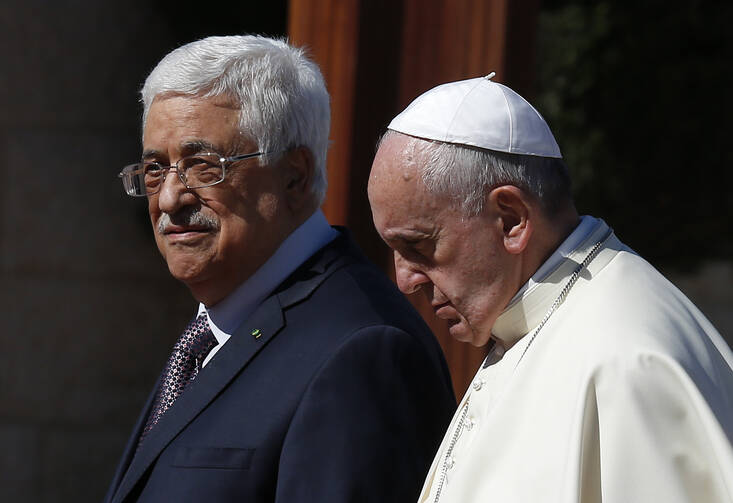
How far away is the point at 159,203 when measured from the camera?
8.62ft

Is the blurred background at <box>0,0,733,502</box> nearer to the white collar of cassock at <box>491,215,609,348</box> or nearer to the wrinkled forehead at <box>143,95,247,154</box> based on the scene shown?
the wrinkled forehead at <box>143,95,247,154</box>

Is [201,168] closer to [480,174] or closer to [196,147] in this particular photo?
[196,147]

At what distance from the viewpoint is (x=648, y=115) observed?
5355mm

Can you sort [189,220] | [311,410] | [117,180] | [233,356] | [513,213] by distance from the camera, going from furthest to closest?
1. [117,180]
2. [189,220]
3. [233,356]
4. [311,410]
5. [513,213]

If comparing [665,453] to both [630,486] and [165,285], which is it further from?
[165,285]

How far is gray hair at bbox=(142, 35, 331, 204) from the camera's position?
102 inches

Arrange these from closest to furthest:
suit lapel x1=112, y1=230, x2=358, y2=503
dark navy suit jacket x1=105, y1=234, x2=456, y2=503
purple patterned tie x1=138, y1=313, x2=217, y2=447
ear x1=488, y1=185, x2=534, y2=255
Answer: ear x1=488, y1=185, x2=534, y2=255
dark navy suit jacket x1=105, y1=234, x2=456, y2=503
suit lapel x1=112, y1=230, x2=358, y2=503
purple patterned tie x1=138, y1=313, x2=217, y2=447

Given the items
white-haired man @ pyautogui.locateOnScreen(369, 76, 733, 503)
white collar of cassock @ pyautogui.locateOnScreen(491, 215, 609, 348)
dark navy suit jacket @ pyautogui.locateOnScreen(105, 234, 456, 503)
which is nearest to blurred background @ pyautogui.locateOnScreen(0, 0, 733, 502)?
dark navy suit jacket @ pyautogui.locateOnScreen(105, 234, 456, 503)

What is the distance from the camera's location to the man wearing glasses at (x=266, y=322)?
88.1 inches

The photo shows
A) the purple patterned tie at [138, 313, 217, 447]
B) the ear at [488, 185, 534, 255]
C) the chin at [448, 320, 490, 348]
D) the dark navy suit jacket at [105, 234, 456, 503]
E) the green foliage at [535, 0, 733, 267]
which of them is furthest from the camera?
the green foliage at [535, 0, 733, 267]

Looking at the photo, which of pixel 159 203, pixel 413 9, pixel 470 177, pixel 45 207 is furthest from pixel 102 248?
pixel 470 177

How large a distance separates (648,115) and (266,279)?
10.8 feet

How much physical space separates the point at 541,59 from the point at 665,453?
4114mm

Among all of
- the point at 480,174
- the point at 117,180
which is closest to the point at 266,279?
the point at 480,174
